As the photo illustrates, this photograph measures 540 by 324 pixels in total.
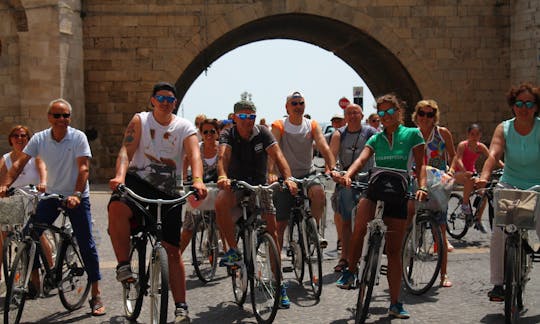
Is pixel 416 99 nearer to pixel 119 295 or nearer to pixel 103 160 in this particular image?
pixel 103 160

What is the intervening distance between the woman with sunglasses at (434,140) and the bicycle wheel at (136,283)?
2.63 meters

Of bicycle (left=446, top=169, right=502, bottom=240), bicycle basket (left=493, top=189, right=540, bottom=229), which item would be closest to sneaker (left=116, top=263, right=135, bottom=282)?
bicycle basket (left=493, top=189, right=540, bottom=229)

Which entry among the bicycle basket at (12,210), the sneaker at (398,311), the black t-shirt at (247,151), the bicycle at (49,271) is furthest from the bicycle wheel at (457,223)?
the bicycle basket at (12,210)

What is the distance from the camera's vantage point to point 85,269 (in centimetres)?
617

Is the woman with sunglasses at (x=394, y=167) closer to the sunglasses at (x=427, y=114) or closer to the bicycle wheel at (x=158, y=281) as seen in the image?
the sunglasses at (x=427, y=114)

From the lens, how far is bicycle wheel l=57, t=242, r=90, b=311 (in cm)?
604

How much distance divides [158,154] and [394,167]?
5.55ft

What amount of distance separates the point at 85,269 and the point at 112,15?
1323cm

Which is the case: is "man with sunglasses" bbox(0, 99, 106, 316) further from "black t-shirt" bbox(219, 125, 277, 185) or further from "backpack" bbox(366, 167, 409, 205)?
"backpack" bbox(366, 167, 409, 205)

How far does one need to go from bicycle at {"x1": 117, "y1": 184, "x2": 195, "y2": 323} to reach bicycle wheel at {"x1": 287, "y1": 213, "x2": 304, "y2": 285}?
156 cm

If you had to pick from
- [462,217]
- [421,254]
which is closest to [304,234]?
[421,254]

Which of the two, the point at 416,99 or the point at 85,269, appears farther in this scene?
the point at 416,99

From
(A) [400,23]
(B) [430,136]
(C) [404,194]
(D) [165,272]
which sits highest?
(A) [400,23]

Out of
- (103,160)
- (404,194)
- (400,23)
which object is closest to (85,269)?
(404,194)
